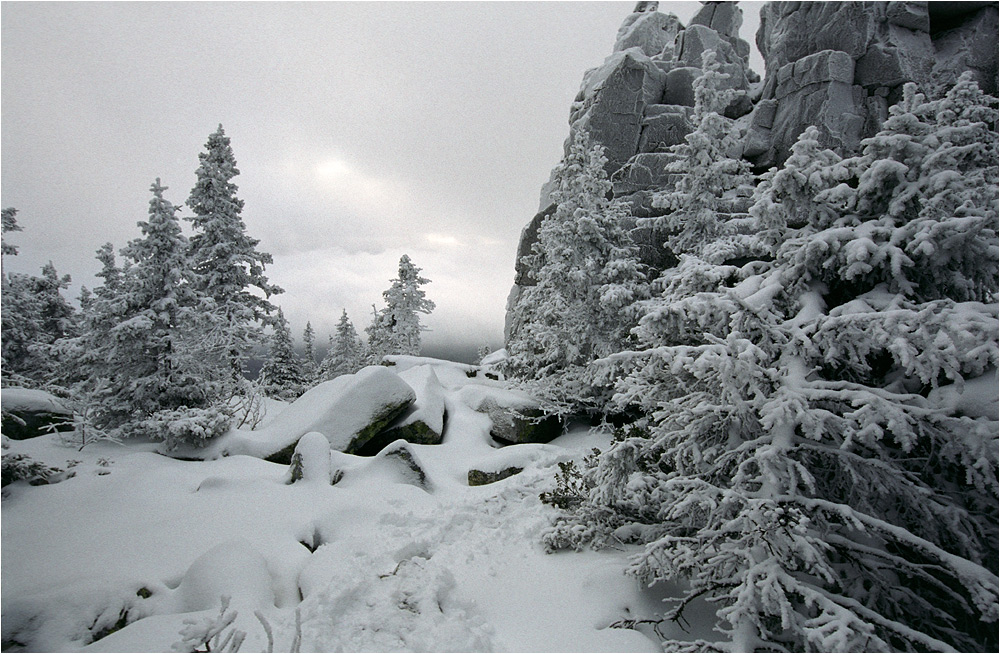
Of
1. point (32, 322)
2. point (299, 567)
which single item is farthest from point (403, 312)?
point (299, 567)

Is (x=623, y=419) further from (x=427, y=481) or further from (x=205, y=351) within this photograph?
(x=205, y=351)

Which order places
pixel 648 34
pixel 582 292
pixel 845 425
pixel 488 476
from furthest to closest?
pixel 648 34 → pixel 582 292 → pixel 488 476 → pixel 845 425

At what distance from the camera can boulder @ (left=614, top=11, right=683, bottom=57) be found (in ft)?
119

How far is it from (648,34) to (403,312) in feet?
108

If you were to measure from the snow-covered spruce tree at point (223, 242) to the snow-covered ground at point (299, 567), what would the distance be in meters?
10.4

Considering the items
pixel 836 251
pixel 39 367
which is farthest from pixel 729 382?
pixel 39 367

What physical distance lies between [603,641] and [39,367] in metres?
30.6

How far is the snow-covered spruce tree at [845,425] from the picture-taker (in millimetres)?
3693

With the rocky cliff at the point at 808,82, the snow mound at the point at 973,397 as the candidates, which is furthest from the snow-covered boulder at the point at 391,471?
the rocky cliff at the point at 808,82

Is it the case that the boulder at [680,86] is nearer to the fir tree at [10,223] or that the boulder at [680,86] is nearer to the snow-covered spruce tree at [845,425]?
the snow-covered spruce tree at [845,425]

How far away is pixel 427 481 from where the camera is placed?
9086 mm

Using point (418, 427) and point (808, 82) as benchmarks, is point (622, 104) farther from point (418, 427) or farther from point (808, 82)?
point (418, 427)

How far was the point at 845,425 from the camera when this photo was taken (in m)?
4.13

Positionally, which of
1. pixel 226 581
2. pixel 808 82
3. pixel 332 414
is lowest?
pixel 226 581
